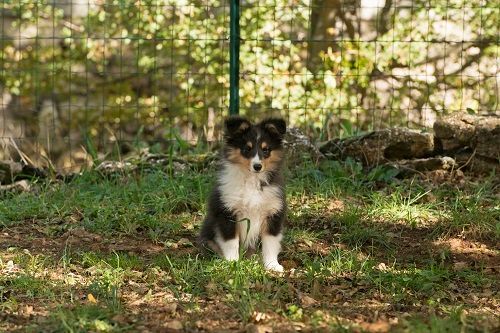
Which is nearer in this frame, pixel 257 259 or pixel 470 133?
pixel 257 259

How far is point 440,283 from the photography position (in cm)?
578

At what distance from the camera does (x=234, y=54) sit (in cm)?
876

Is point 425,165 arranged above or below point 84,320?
above

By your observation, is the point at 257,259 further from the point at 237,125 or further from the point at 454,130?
the point at 454,130

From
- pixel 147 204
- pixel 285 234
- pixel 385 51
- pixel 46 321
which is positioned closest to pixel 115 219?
pixel 147 204

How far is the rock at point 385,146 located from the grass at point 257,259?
26cm

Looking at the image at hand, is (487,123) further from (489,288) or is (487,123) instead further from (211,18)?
(211,18)

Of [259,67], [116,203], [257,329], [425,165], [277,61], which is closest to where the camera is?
[257,329]

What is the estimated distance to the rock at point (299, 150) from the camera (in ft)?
28.2

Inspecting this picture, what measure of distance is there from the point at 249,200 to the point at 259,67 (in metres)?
6.19

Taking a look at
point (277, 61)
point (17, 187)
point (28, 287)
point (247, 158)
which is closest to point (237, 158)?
point (247, 158)

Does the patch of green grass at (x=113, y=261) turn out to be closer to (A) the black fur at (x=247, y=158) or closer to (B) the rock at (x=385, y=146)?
(A) the black fur at (x=247, y=158)

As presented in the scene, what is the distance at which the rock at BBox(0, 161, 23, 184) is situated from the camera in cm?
893

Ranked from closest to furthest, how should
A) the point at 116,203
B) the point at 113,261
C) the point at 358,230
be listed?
1. the point at 113,261
2. the point at 358,230
3. the point at 116,203
